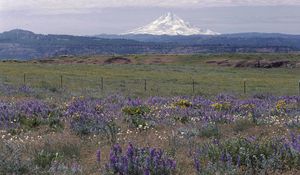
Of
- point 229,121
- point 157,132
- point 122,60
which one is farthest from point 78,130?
point 122,60

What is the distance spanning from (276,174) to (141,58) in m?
106

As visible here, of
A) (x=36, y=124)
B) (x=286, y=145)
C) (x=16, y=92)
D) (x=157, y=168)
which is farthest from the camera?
(x=16, y=92)

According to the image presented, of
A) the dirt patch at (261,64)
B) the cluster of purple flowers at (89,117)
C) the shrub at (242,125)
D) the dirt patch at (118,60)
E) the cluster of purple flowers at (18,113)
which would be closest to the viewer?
the cluster of purple flowers at (89,117)

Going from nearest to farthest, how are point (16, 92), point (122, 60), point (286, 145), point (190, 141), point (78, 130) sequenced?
point (286, 145), point (190, 141), point (78, 130), point (16, 92), point (122, 60)

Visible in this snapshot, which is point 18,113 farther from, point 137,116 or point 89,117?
point 137,116

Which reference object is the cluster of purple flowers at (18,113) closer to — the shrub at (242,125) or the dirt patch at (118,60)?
the shrub at (242,125)

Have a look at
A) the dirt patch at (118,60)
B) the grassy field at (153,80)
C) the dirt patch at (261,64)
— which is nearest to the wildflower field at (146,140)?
the grassy field at (153,80)

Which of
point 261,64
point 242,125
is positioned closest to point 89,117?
point 242,125

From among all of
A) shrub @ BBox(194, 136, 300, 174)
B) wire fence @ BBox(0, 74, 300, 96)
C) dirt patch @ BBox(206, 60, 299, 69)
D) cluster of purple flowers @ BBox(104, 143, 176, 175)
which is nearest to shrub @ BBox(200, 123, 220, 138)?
shrub @ BBox(194, 136, 300, 174)

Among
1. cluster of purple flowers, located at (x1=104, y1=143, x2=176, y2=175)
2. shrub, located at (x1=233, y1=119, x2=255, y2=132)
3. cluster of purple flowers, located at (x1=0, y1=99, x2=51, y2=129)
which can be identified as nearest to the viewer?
cluster of purple flowers, located at (x1=104, y1=143, x2=176, y2=175)

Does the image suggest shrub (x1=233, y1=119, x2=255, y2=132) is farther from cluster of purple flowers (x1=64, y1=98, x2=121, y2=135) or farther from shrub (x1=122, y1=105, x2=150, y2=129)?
cluster of purple flowers (x1=64, y1=98, x2=121, y2=135)

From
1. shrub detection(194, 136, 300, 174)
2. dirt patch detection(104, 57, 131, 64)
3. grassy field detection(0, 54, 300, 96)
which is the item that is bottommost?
dirt patch detection(104, 57, 131, 64)

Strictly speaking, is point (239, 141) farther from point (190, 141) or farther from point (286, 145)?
point (190, 141)

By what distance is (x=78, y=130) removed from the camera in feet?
37.1
